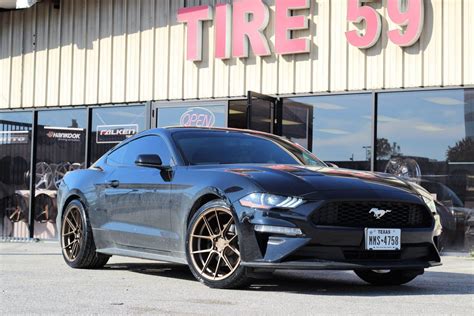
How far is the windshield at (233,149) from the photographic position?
23.4ft

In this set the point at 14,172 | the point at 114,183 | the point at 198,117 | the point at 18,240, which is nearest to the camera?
the point at 114,183

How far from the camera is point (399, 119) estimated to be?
487 inches

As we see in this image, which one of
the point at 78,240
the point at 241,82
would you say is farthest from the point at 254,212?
the point at 241,82

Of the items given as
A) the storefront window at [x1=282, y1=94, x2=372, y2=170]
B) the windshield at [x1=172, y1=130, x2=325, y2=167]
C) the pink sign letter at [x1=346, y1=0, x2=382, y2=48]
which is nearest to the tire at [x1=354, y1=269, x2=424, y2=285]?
the windshield at [x1=172, y1=130, x2=325, y2=167]

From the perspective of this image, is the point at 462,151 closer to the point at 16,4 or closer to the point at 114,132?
the point at 114,132

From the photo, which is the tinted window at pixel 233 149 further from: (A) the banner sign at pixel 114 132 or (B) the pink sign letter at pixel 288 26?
(A) the banner sign at pixel 114 132

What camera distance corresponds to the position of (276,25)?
13453mm

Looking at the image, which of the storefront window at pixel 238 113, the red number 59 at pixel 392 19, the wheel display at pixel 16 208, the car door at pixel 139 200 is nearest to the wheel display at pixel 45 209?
the wheel display at pixel 16 208

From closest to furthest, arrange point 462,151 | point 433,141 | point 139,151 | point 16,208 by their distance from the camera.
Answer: point 139,151, point 462,151, point 433,141, point 16,208

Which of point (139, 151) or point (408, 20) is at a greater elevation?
point (408, 20)

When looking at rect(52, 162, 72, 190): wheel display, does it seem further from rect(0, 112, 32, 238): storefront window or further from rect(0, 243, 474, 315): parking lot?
rect(0, 243, 474, 315): parking lot

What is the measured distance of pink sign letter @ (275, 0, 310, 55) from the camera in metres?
13.2

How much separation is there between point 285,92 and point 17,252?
5.12m

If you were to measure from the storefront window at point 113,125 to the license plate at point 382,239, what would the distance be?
376 inches
